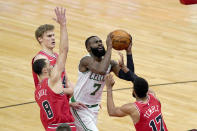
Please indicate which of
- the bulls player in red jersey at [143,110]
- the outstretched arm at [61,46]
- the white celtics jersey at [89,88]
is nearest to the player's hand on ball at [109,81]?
the bulls player in red jersey at [143,110]

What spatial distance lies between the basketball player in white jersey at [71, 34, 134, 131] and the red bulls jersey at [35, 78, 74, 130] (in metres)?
0.73

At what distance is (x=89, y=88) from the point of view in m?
7.80

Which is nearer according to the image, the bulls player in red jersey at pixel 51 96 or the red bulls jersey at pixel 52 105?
the bulls player in red jersey at pixel 51 96

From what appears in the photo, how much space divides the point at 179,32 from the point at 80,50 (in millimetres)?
3183

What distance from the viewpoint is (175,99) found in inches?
426

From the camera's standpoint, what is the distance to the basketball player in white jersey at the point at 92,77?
24.8 feet

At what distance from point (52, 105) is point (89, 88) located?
96 cm

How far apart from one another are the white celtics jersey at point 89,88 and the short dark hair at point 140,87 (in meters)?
0.90

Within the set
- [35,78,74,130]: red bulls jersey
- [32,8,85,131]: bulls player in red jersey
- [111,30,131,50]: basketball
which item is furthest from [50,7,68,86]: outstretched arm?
[111,30,131,50]: basketball

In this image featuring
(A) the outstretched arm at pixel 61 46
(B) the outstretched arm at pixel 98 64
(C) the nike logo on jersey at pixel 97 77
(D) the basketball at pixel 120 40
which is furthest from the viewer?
(C) the nike logo on jersey at pixel 97 77

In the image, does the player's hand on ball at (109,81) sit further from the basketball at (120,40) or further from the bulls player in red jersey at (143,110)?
the basketball at (120,40)

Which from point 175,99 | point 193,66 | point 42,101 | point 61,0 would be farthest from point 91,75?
point 61,0

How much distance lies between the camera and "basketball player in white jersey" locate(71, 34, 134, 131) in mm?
7555

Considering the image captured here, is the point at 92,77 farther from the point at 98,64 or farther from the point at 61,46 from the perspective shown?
the point at 61,46
